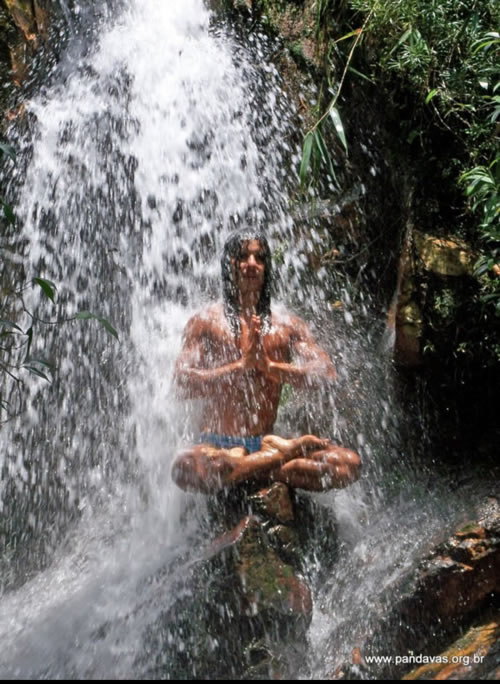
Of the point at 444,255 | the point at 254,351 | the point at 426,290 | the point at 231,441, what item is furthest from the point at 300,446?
the point at 444,255

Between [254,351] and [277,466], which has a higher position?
[254,351]

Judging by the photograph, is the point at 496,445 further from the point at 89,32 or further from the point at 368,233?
the point at 89,32

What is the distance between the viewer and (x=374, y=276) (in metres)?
4.91

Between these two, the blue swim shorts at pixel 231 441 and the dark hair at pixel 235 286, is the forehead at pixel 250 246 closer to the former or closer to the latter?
the dark hair at pixel 235 286

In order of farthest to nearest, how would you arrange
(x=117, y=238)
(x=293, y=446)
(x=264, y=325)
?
1. (x=117, y=238)
2. (x=264, y=325)
3. (x=293, y=446)

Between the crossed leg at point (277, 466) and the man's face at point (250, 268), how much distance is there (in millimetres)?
888

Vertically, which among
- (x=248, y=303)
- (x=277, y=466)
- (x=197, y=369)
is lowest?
(x=277, y=466)

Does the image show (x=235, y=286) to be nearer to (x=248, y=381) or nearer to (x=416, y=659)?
(x=248, y=381)

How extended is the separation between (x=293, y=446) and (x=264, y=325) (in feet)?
2.43

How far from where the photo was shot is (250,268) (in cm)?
361

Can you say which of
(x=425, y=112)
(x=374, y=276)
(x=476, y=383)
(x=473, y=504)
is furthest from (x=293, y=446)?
(x=425, y=112)

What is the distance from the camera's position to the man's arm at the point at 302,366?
3.41 meters

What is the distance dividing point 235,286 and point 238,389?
1.97 ft

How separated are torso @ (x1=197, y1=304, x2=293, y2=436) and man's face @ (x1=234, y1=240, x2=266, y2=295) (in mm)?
211
